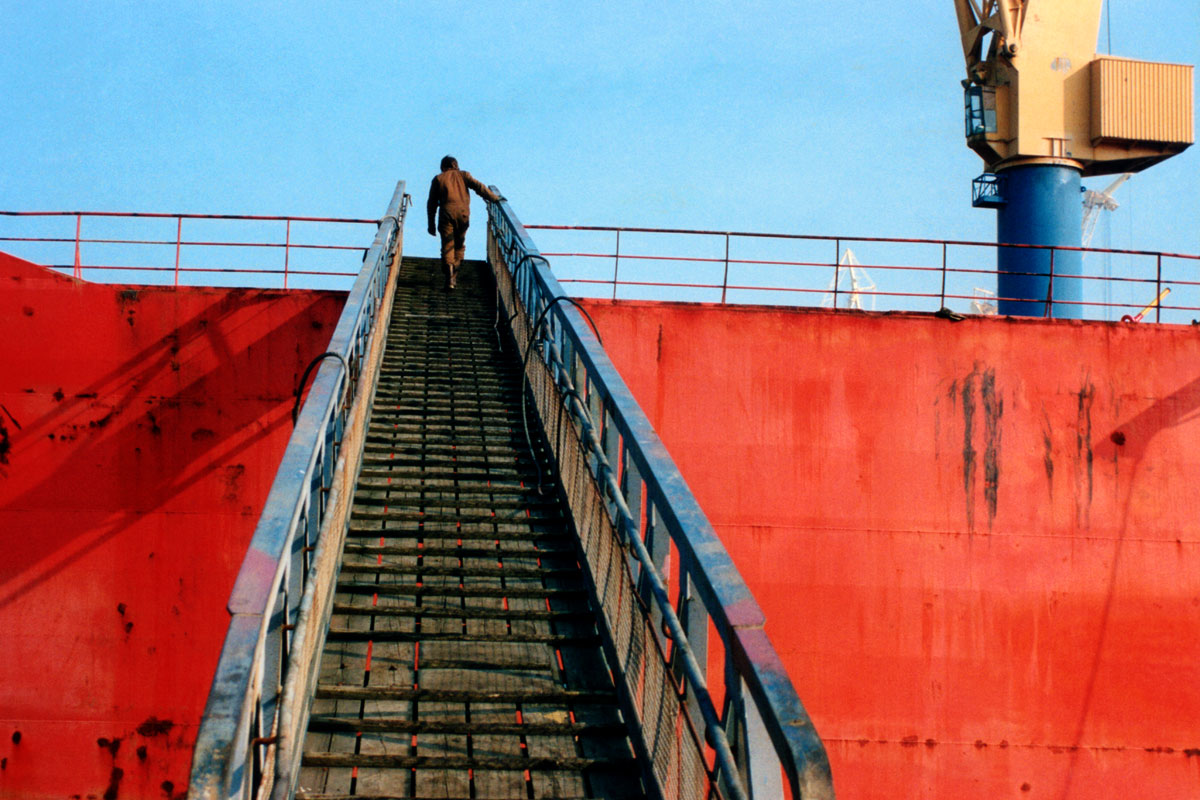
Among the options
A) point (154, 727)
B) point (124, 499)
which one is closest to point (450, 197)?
point (124, 499)

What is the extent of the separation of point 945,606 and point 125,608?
26.5 ft

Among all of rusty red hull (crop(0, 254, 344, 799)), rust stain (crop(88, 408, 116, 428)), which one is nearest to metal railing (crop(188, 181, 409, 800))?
rusty red hull (crop(0, 254, 344, 799))

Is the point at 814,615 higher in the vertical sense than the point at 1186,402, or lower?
lower

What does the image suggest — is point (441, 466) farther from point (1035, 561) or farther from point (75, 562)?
point (1035, 561)

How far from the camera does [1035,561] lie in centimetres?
1108

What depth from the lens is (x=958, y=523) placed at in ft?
36.2

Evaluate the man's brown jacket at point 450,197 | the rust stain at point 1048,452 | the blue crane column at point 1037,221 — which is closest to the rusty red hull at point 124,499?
the man's brown jacket at point 450,197

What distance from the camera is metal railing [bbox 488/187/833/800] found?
2.96 m

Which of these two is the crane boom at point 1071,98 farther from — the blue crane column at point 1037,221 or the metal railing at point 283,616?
the metal railing at point 283,616

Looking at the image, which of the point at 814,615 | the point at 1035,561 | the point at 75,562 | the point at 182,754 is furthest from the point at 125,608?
the point at 1035,561

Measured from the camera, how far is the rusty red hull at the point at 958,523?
1055cm

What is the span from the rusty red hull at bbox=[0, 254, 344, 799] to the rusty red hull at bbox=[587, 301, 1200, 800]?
381 cm

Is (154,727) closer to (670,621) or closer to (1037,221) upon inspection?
(670,621)

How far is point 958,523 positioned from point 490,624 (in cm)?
710
